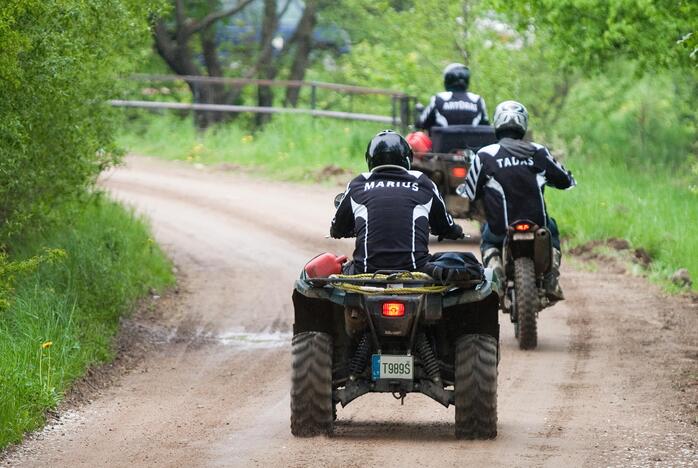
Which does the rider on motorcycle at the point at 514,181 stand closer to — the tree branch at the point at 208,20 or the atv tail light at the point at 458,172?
the atv tail light at the point at 458,172

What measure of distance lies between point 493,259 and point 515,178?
0.72 metres

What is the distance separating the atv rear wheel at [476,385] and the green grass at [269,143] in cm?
1609

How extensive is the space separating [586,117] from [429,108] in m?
8.61

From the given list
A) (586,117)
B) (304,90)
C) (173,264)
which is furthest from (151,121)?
(173,264)

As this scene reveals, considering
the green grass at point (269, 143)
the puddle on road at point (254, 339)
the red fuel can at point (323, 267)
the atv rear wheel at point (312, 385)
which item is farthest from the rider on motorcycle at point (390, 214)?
the green grass at point (269, 143)

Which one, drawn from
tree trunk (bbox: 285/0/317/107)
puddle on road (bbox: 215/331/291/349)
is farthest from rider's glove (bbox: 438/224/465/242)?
tree trunk (bbox: 285/0/317/107)

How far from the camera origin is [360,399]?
10.7 meters

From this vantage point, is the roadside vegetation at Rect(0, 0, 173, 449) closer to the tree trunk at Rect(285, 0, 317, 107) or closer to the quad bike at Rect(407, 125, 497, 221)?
the quad bike at Rect(407, 125, 497, 221)

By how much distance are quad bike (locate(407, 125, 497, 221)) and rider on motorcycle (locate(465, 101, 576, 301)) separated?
4682 mm

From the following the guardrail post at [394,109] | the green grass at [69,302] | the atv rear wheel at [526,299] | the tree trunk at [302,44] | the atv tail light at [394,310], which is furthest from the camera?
the tree trunk at [302,44]

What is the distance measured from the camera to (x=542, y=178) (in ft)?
40.8

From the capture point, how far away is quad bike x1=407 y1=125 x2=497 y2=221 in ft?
56.9

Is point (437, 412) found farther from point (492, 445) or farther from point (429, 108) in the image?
point (429, 108)

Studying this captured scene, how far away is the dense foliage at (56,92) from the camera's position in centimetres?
1158
